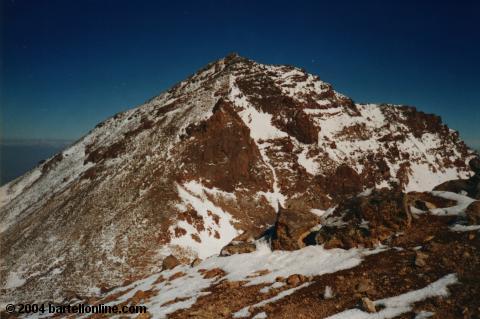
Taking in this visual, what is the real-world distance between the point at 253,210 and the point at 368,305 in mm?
50359

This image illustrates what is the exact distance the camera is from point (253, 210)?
63.5 m

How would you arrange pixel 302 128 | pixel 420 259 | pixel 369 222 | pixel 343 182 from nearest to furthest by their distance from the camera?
1. pixel 420 259
2. pixel 369 222
3. pixel 343 182
4. pixel 302 128

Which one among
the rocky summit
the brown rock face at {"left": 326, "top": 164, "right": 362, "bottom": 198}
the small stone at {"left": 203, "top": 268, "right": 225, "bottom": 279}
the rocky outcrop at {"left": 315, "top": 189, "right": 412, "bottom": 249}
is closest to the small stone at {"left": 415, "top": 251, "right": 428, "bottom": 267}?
the rocky summit

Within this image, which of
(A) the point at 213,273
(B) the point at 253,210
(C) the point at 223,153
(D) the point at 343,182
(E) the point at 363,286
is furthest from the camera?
(D) the point at 343,182

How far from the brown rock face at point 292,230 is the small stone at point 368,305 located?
9029 mm

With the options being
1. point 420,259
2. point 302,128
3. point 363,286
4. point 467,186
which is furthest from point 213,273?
point 302,128

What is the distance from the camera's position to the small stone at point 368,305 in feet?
43.3

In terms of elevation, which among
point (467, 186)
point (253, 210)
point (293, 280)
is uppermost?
point (253, 210)

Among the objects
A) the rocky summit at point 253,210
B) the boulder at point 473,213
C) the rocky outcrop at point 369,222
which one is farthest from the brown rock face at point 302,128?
the boulder at point 473,213

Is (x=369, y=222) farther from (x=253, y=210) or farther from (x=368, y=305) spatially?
Answer: (x=253, y=210)

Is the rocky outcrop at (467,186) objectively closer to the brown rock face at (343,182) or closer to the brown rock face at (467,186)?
the brown rock face at (467,186)

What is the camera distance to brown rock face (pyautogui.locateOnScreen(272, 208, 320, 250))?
22.9 m

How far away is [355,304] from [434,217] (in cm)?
949

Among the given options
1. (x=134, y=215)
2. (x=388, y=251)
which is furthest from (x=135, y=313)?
(x=134, y=215)
